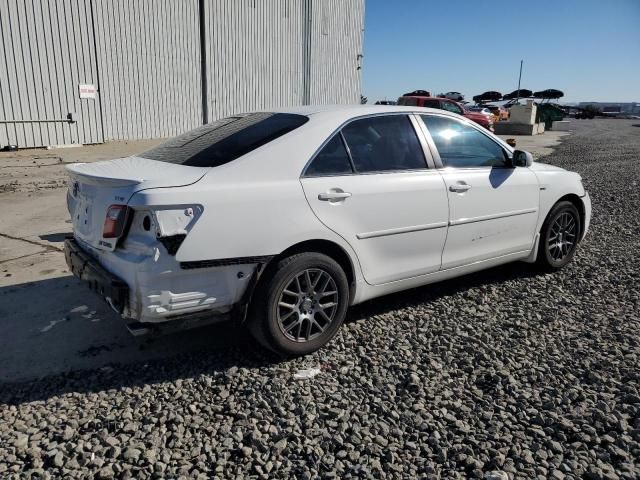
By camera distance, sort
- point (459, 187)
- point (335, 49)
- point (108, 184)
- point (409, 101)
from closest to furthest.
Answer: point (108, 184), point (459, 187), point (335, 49), point (409, 101)

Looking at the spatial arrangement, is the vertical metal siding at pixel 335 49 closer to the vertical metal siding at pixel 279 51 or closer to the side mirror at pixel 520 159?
the vertical metal siding at pixel 279 51

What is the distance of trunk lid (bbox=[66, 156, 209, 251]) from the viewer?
301cm

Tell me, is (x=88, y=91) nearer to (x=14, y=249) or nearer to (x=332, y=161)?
(x=14, y=249)

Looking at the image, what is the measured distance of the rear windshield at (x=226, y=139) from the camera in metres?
3.42

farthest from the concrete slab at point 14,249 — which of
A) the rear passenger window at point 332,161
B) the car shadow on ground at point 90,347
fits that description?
the rear passenger window at point 332,161

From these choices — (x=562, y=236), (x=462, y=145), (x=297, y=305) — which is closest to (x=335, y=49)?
(x=562, y=236)

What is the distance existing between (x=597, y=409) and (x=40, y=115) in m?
15.3

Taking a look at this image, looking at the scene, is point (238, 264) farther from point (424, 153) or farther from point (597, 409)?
point (597, 409)

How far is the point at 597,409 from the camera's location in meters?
2.98

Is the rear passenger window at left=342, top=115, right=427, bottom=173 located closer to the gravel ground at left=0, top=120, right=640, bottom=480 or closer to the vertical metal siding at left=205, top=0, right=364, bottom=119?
the gravel ground at left=0, top=120, right=640, bottom=480

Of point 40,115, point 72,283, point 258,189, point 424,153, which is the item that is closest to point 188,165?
point 258,189

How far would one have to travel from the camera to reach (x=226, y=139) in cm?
A: 367

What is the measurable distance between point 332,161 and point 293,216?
0.56m

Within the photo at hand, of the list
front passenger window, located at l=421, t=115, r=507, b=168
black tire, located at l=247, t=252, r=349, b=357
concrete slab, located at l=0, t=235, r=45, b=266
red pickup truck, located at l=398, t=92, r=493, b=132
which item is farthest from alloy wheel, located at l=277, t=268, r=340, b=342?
red pickup truck, located at l=398, t=92, r=493, b=132
